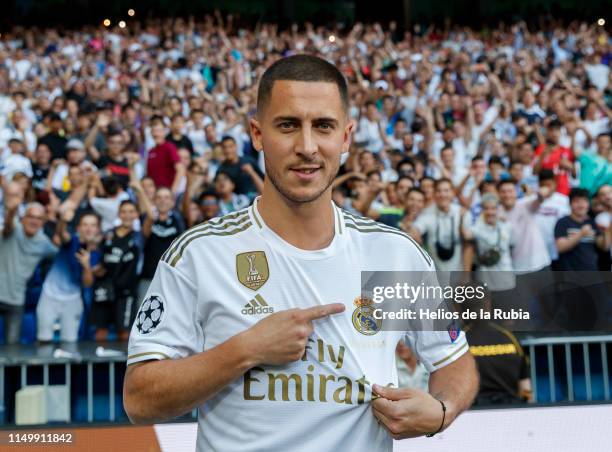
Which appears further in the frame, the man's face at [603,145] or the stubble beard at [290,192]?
the man's face at [603,145]

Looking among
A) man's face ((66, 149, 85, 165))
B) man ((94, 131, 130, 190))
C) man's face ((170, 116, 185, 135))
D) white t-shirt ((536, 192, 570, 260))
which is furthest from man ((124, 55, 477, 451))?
man's face ((170, 116, 185, 135))

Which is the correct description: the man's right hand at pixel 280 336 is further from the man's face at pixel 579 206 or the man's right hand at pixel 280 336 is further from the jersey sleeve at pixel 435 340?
the man's face at pixel 579 206

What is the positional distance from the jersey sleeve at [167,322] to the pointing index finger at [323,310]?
33cm

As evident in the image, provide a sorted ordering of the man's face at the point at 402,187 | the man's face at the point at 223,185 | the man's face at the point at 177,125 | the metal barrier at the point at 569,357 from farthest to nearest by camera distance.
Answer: the man's face at the point at 177,125
the man's face at the point at 223,185
the man's face at the point at 402,187
the metal barrier at the point at 569,357

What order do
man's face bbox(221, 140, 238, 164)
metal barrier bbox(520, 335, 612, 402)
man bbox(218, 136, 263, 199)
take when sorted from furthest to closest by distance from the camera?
man's face bbox(221, 140, 238, 164) < man bbox(218, 136, 263, 199) < metal barrier bbox(520, 335, 612, 402)

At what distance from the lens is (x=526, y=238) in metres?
8.11

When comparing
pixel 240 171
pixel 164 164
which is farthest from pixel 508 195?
pixel 164 164

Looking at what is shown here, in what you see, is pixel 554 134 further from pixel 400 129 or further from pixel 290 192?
pixel 290 192

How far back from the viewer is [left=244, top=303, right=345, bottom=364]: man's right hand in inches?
76.4

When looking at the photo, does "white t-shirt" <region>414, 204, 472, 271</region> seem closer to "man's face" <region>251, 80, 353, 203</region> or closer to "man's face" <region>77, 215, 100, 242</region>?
"man's face" <region>77, 215, 100, 242</region>

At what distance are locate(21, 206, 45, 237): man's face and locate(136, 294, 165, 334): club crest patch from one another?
6170 millimetres

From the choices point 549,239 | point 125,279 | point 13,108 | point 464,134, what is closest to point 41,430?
point 125,279

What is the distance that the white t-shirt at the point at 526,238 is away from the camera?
7.91m

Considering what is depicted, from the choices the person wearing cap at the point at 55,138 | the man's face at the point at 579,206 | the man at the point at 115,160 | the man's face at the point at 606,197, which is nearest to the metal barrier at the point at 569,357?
the man's face at the point at 579,206
